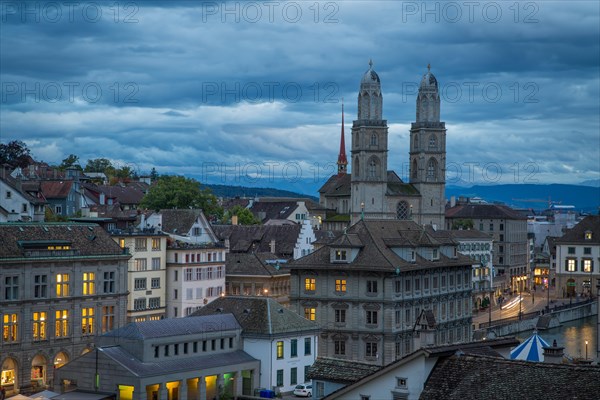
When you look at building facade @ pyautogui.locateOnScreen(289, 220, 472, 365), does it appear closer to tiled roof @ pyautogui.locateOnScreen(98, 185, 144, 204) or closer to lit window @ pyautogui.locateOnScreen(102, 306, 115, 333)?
lit window @ pyautogui.locateOnScreen(102, 306, 115, 333)

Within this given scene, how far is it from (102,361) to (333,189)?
119 metres

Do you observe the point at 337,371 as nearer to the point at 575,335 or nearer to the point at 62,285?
the point at 62,285

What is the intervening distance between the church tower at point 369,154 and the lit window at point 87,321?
89410mm

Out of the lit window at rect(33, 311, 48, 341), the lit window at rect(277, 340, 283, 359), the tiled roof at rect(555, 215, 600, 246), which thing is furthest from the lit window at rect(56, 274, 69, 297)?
the tiled roof at rect(555, 215, 600, 246)

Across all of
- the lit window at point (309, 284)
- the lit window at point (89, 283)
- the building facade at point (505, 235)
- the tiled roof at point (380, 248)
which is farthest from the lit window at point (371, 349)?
the building facade at point (505, 235)

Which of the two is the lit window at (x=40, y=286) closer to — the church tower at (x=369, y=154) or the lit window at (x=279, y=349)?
the lit window at (x=279, y=349)

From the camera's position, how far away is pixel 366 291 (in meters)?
82.9

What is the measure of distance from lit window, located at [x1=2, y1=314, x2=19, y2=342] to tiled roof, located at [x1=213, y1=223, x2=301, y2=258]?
4901 centimetres

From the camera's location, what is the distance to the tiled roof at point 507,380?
30600 millimetres

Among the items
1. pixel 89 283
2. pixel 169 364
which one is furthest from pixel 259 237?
pixel 169 364

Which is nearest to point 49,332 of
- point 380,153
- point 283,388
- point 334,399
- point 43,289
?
point 43,289

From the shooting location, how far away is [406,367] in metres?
33.6

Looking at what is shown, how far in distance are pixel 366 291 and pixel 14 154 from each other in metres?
113

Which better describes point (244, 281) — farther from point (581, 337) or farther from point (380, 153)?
point (380, 153)
